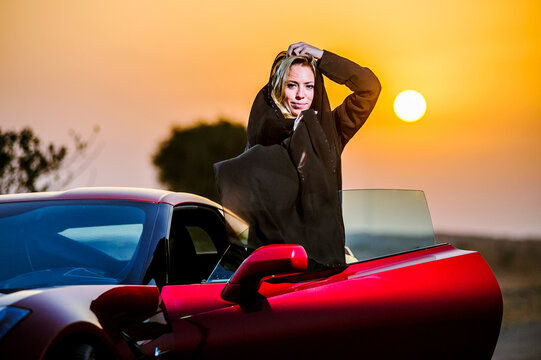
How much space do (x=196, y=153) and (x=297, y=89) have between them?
3457 inches

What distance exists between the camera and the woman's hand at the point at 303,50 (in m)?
6.02

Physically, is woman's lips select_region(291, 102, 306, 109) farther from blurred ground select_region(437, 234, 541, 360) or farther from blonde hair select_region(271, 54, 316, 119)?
blurred ground select_region(437, 234, 541, 360)

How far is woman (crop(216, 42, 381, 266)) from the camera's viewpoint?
4777 mm

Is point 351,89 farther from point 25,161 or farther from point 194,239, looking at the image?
point 25,161

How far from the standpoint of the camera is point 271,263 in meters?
3.97

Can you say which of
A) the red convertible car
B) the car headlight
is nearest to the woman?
the red convertible car

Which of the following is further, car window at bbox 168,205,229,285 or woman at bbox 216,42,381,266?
car window at bbox 168,205,229,285

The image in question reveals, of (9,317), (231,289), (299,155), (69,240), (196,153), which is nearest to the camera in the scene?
(9,317)

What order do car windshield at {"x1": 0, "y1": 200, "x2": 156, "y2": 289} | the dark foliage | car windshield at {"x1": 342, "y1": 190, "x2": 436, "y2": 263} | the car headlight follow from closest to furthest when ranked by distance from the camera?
the car headlight
car windshield at {"x1": 0, "y1": 200, "x2": 156, "y2": 289}
car windshield at {"x1": 342, "y1": 190, "x2": 436, "y2": 263}
the dark foliage

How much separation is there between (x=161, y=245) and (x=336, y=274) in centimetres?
88

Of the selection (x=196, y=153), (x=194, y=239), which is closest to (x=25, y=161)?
(x=194, y=239)

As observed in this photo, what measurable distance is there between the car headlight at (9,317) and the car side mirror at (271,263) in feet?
3.36

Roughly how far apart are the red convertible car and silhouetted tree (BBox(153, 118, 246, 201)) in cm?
8469

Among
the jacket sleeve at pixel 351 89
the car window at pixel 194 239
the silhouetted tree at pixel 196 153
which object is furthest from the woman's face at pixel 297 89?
the silhouetted tree at pixel 196 153
